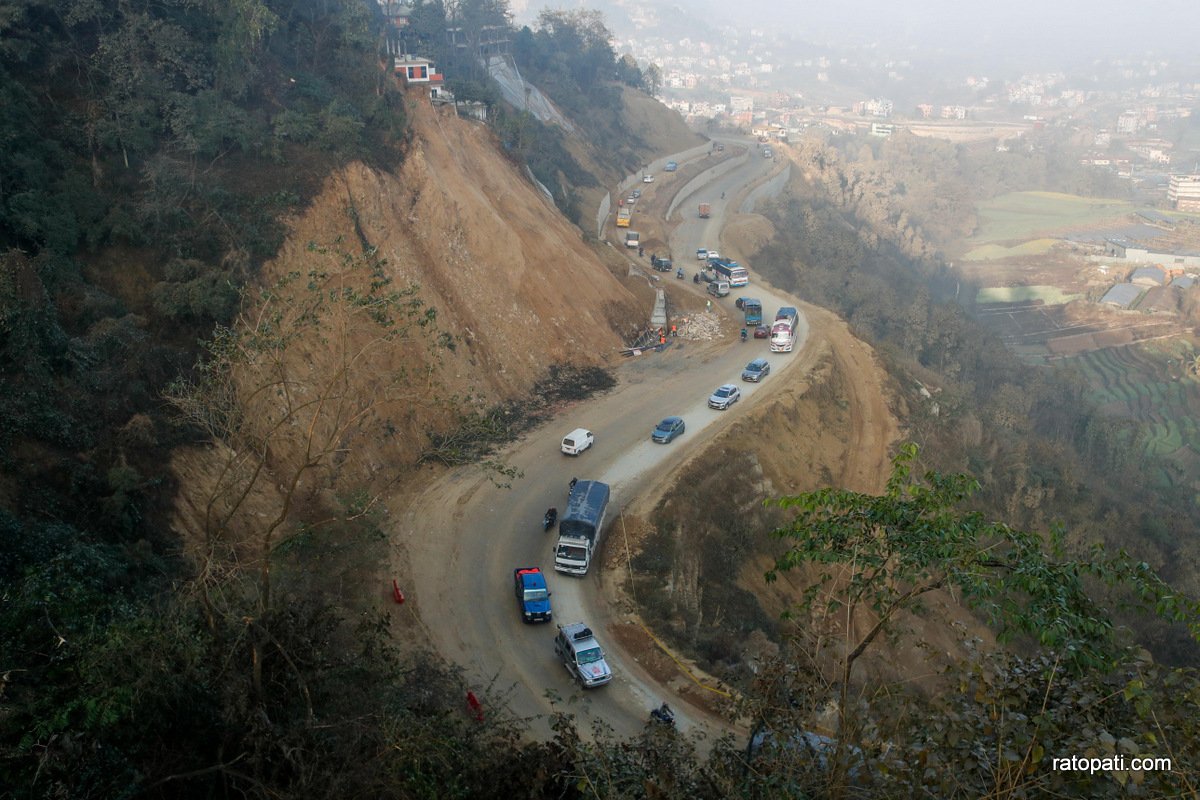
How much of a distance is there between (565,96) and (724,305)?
167 ft

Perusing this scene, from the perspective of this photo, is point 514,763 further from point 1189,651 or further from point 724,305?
point 724,305

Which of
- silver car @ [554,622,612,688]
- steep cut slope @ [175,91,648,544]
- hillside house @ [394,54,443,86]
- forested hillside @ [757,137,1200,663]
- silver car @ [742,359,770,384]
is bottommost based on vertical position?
forested hillside @ [757,137,1200,663]

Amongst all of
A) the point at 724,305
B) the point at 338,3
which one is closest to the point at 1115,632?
the point at 724,305

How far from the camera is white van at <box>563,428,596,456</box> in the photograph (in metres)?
29.6

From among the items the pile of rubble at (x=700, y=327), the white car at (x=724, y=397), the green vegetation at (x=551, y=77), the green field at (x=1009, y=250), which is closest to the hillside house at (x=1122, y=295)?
the green field at (x=1009, y=250)

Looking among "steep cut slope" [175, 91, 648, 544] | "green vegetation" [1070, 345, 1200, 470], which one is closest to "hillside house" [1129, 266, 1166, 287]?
"green vegetation" [1070, 345, 1200, 470]

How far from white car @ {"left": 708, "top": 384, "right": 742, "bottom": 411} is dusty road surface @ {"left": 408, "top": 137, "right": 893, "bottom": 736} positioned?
289 mm

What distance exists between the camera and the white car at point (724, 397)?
34.0 m

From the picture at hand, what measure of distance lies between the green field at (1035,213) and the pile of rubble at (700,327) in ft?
325

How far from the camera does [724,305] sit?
4759cm

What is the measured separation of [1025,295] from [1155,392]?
26.7 metres

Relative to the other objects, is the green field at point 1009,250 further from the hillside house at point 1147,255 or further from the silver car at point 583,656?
the silver car at point 583,656

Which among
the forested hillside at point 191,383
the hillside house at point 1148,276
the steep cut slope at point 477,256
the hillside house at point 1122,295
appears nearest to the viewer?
the forested hillside at point 191,383

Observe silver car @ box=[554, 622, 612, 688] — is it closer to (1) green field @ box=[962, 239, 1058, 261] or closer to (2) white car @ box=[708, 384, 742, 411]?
(2) white car @ box=[708, 384, 742, 411]
